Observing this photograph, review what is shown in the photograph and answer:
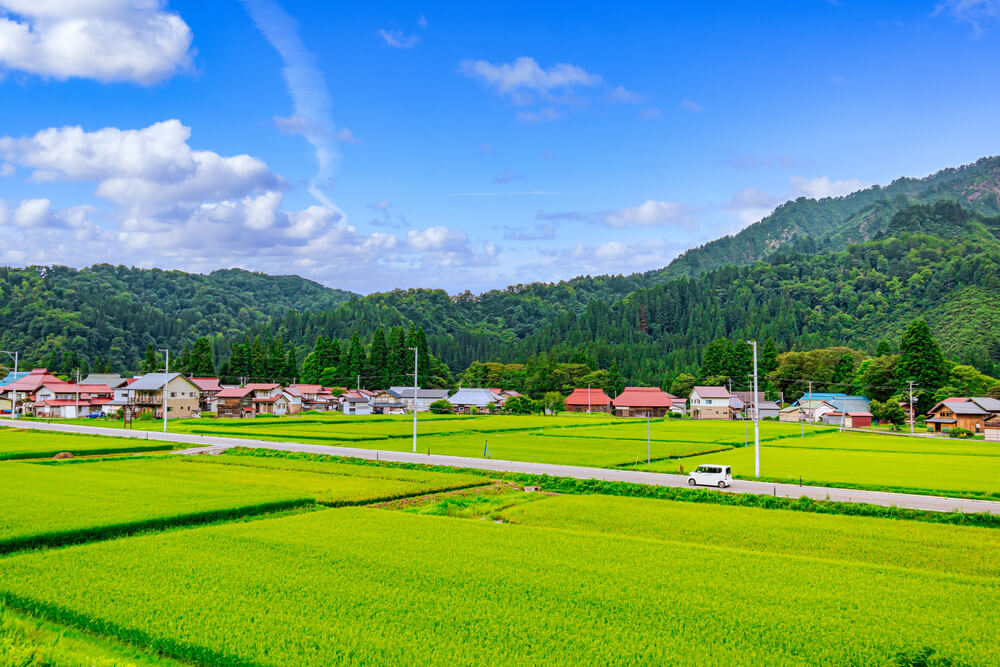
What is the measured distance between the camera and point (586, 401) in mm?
105188

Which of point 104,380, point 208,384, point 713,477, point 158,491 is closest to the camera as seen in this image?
point 158,491

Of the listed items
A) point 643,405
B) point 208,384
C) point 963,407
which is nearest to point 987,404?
point 963,407

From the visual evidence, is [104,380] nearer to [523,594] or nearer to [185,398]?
[185,398]

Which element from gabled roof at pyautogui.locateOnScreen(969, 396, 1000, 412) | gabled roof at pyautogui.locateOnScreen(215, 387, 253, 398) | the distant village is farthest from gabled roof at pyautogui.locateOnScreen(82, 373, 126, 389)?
gabled roof at pyautogui.locateOnScreen(969, 396, 1000, 412)

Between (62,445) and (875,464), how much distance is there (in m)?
47.0

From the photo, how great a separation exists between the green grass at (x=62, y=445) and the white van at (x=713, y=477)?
32.1 m

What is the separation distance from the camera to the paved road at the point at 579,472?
22594mm

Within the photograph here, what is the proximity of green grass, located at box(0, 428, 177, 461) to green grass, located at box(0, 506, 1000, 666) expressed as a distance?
25011 mm

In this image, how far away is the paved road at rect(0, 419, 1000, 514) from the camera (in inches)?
890

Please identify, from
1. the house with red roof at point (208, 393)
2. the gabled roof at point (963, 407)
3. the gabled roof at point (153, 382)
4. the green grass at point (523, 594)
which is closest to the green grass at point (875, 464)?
the green grass at point (523, 594)

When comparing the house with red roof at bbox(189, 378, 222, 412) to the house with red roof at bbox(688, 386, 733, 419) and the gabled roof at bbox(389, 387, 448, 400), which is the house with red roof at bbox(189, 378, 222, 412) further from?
the house with red roof at bbox(688, 386, 733, 419)

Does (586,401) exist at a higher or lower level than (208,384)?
lower

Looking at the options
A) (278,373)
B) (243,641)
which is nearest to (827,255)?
(278,373)

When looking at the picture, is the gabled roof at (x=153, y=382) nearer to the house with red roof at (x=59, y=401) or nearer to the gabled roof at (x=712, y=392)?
the house with red roof at (x=59, y=401)
